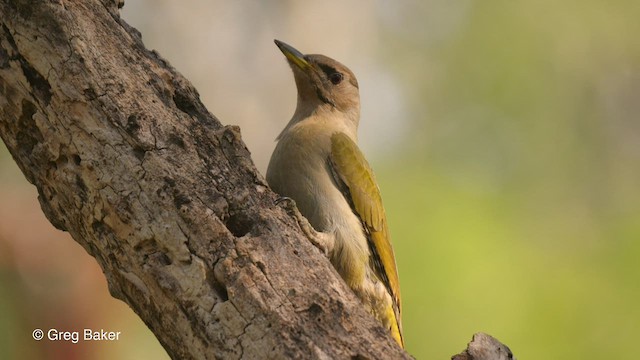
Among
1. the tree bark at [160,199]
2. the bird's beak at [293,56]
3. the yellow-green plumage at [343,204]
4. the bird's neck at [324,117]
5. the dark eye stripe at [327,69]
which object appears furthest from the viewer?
the dark eye stripe at [327,69]

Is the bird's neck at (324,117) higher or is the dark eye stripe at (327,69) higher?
the dark eye stripe at (327,69)

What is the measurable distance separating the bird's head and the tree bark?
2057 millimetres

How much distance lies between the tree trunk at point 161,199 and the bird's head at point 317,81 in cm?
207

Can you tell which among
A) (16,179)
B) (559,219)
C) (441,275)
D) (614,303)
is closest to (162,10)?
(16,179)

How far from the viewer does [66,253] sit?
738 centimetres

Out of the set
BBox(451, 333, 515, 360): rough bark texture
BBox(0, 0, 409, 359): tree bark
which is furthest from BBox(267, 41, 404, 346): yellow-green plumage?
BBox(451, 333, 515, 360): rough bark texture

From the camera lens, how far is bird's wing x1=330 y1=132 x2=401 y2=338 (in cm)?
499

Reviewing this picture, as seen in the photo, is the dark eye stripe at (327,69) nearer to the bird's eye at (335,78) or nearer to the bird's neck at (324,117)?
the bird's eye at (335,78)

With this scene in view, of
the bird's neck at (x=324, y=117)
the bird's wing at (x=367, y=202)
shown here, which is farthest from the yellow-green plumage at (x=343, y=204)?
the bird's neck at (x=324, y=117)

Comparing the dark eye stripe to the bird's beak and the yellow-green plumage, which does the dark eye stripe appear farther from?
the yellow-green plumage

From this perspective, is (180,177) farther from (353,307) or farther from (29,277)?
(29,277)

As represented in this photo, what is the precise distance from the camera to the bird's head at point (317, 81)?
19.4 ft

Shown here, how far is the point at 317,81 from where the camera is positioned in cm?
596

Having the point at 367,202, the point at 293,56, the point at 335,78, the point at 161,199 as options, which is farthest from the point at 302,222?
the point at 335,78
